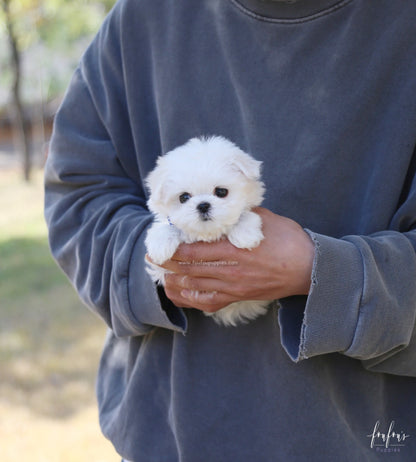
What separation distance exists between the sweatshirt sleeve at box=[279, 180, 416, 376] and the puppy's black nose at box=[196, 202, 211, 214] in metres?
0.28

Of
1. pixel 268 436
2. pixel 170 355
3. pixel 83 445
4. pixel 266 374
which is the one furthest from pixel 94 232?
pixel 83 445

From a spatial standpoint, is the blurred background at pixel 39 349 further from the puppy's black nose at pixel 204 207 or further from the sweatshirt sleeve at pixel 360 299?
the sweatshirt sleeve at pixel 360 299

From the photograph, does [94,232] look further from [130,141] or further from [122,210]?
[130,141]

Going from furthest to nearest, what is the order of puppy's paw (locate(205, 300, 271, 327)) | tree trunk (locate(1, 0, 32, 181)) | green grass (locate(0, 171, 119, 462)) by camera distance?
tree trunk (locate(1, 0, 32, 181)) < green grass (locate(0, 171, 119, 462)) < puppy's paw (locate(205, 300, 271, 327))

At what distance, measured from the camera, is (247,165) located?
143 centimetres

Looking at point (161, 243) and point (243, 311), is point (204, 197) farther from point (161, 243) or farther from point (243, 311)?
point (243, 311)

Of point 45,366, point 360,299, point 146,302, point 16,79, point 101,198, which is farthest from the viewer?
point 16,79

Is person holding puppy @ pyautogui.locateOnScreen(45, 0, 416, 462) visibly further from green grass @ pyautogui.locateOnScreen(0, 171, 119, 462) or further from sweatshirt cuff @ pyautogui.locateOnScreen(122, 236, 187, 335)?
green grass @ pyautogui.locateOnScreen(0, 171, 119, 462)

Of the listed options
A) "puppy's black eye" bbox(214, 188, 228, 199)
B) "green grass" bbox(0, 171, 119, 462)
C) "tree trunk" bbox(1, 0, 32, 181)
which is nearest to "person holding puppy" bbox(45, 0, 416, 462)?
"puppy's black eye" bbox(214, 188, 228, 199)

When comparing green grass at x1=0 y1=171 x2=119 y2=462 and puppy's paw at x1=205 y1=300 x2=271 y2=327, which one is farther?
green grass at x1=0 y1=171 x2=119 y2=462

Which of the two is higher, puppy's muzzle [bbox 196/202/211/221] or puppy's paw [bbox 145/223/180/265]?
puppy's muzzle [bbox 196/202/211/221]

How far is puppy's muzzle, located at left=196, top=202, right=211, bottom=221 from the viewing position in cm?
140

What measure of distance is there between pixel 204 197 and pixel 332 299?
16.7 inches

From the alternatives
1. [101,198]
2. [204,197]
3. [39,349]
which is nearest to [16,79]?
[39,349]
